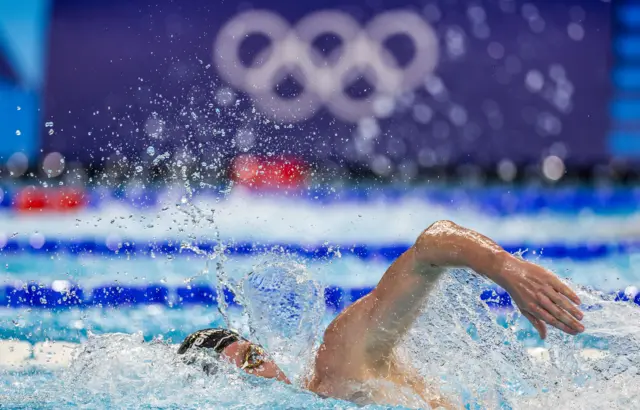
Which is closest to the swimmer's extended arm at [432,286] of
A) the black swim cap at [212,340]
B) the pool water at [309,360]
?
the pool water at [309,360]

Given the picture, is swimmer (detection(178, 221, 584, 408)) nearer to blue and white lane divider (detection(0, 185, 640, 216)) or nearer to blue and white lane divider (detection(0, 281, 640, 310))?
blue and white lane divider (detection(0, 281, 640, 310))

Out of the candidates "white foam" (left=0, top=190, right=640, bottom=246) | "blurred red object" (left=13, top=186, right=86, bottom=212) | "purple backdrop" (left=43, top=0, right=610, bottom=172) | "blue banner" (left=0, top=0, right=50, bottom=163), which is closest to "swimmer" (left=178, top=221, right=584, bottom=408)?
"white foam" (left=0, top=190, right=640, bottom=246)

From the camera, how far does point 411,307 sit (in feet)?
5.87

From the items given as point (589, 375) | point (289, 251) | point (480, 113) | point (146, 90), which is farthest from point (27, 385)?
point (480, 113)

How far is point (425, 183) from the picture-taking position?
670cm

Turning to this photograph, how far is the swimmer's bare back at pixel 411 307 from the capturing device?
4.59ft

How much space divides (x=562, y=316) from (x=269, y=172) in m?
5.51

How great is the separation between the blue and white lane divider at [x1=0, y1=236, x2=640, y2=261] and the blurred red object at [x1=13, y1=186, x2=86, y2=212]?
0.97 meters

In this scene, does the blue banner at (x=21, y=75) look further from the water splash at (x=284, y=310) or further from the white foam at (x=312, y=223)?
the water splash at (x=284, y=310)

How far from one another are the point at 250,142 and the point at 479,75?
6.84 feet

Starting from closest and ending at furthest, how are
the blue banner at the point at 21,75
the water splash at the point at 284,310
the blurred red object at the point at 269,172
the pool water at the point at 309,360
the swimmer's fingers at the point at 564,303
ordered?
the swimmer's fingers at the point at 564,303, the pool water at the point at 309,360, the water splash at the point at 284,310, the blue banner at the point at 21,75, the blurred red object at the point at 269,172

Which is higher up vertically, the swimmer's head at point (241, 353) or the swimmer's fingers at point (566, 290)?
the swimmer's fingers at point (566, 290)

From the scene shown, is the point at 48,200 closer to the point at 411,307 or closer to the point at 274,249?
the point at 274,249

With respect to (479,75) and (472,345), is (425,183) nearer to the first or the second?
(479,75)
